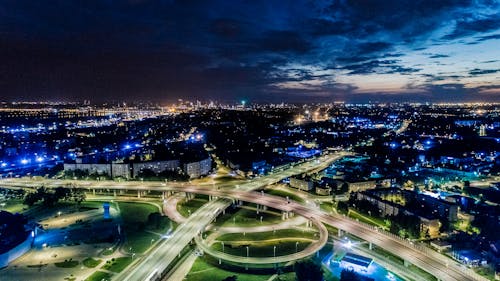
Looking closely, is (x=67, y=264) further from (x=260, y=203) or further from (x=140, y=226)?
(x=260, y=203)

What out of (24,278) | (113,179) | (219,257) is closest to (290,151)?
(113,179)

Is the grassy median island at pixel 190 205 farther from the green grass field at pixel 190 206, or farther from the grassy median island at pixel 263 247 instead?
the grassy median island at pixel 263 247

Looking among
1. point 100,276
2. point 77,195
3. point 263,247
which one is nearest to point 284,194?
point 263,247

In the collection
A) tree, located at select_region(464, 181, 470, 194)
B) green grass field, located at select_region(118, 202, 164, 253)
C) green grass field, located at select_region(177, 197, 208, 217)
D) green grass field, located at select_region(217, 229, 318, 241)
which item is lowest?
green grass field, located at select_region(217, 229, 318, 241)

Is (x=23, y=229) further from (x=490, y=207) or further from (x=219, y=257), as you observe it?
(x=490, y=207)

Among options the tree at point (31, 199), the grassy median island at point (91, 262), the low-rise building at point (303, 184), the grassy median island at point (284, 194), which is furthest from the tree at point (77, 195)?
the low-rise building at point (303, 184)

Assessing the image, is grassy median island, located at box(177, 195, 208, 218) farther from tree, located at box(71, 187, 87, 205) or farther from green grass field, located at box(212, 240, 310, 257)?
tree, located at box(71, 187, 87, 205)

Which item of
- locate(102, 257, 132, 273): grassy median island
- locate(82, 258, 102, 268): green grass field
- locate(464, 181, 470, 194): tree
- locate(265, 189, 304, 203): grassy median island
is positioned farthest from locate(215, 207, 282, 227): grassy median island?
locate(464, 181, 470, 194): tree
